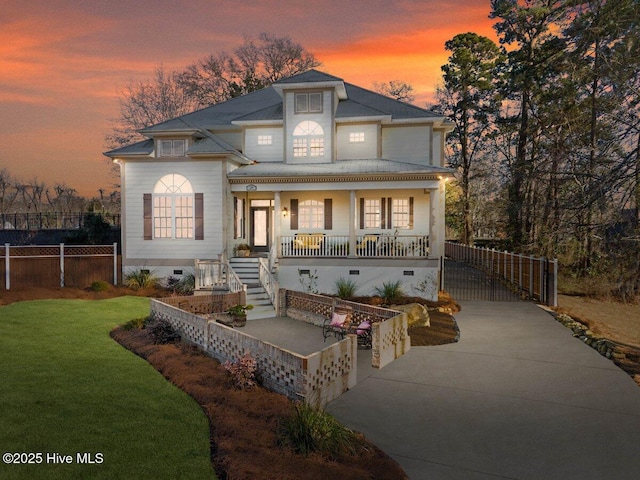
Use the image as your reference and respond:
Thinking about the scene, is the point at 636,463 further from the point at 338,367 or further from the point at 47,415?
the point at 47,415

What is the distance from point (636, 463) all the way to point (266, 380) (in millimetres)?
5451

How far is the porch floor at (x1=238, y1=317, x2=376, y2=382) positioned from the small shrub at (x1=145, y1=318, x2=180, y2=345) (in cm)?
221

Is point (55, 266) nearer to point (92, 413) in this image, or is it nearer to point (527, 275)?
point (92, 413)

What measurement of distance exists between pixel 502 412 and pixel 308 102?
1671 centimetres

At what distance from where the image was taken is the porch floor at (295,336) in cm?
1035

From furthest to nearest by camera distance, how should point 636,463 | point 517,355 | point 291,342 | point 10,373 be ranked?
point 291,342 → point 517,355 → point 10,373 → point 636,463

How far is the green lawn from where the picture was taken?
202 inches

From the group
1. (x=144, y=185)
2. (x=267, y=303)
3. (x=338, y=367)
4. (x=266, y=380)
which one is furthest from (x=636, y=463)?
(x=144, y=185)

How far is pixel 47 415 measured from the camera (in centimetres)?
628

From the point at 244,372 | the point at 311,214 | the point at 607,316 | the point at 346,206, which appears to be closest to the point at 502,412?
the point at 244,372

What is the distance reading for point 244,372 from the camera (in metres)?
7.82

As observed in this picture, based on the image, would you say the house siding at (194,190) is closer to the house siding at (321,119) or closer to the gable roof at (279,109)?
the gable roof at (279,109)

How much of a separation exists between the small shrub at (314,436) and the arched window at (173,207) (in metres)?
14.2

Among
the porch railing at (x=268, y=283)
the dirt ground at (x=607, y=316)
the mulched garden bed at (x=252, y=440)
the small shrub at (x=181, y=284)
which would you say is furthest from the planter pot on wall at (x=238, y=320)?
the dirt ground at (x=607, y=316)
